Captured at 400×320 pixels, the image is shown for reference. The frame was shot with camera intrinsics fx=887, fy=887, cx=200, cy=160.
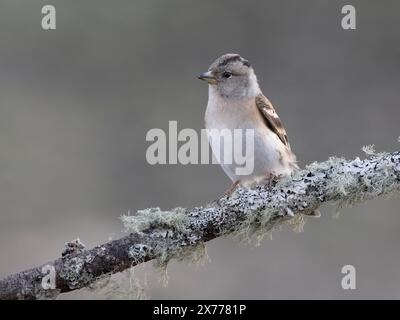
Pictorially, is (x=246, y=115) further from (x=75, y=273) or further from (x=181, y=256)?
(x=75, y=273)

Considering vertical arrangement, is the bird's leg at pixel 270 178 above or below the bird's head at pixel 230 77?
below

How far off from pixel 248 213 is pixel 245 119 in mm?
886

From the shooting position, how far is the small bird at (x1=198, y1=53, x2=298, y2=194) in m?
4.08

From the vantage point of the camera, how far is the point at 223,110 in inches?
167

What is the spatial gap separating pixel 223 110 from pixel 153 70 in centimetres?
507

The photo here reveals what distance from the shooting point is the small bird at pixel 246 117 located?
4082 millimetres

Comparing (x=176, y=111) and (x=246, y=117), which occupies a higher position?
(x=176, y=111)

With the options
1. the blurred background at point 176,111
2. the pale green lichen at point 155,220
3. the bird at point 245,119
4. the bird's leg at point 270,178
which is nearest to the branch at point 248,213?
the pale green lichen at point 155,220

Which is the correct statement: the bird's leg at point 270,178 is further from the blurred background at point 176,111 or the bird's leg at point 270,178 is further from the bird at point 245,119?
the blurred background at point 176,111

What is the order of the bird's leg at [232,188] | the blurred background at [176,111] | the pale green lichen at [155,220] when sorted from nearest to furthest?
the pale green lichen at [155,220] < the bird's leg at [232,188] < the blurred background at [176,111]

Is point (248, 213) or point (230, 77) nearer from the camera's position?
point (248, 213)

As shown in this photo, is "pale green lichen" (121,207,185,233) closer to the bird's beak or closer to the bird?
the bird

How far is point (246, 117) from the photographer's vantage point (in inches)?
165

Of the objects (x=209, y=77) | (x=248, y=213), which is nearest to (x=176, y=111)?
(x=209, y=77)
